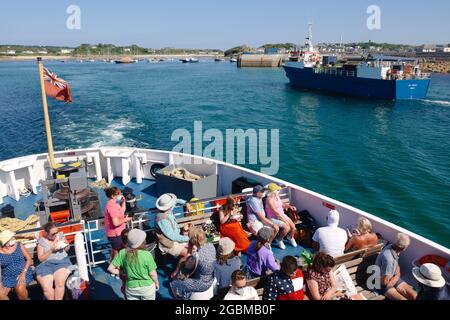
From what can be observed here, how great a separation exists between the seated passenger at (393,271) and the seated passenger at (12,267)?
5011 millimetres

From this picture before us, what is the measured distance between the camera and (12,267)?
430cm

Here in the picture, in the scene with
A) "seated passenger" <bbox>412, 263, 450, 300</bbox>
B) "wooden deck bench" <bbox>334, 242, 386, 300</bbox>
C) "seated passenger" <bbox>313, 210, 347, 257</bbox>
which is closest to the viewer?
"seated passenger" <bbox>412, 263, 450, 300</bbox>

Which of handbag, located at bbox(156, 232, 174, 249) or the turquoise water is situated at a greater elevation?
handbag, located at bbox(156, 232, 174, 249)

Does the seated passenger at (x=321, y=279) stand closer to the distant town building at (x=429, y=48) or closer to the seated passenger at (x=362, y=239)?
the seated passenger at (x=362, y=239)

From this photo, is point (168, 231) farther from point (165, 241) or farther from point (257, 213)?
point (257, 213)

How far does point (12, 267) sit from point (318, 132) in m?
26.4

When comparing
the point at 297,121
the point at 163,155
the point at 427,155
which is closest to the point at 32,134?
the point at 163,155

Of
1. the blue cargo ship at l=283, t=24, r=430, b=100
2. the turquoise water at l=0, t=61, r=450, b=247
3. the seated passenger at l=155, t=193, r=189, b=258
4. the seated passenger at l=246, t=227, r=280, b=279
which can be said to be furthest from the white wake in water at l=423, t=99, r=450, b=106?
the seated passenger at l=155, t=193, r=189, b=258

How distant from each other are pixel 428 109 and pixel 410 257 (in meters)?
39.1

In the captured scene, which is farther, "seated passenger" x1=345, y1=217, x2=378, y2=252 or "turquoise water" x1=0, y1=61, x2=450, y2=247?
"turquoise water" x1=0, y1=61, x2=450, y2=247

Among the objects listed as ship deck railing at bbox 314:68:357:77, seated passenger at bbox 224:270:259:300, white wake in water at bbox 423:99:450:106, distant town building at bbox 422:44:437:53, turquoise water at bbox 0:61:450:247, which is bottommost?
turquoise water at bbox 0:61:450:247

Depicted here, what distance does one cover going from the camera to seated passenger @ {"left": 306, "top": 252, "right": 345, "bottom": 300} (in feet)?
12.7

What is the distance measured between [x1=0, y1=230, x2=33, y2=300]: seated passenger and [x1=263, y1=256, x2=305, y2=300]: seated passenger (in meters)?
3.29

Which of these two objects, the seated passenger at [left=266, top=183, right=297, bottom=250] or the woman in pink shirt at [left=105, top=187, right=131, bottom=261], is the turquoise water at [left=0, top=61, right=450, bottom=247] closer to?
the seated passenger at [left=266, top=183, right=297, bottom=250]
